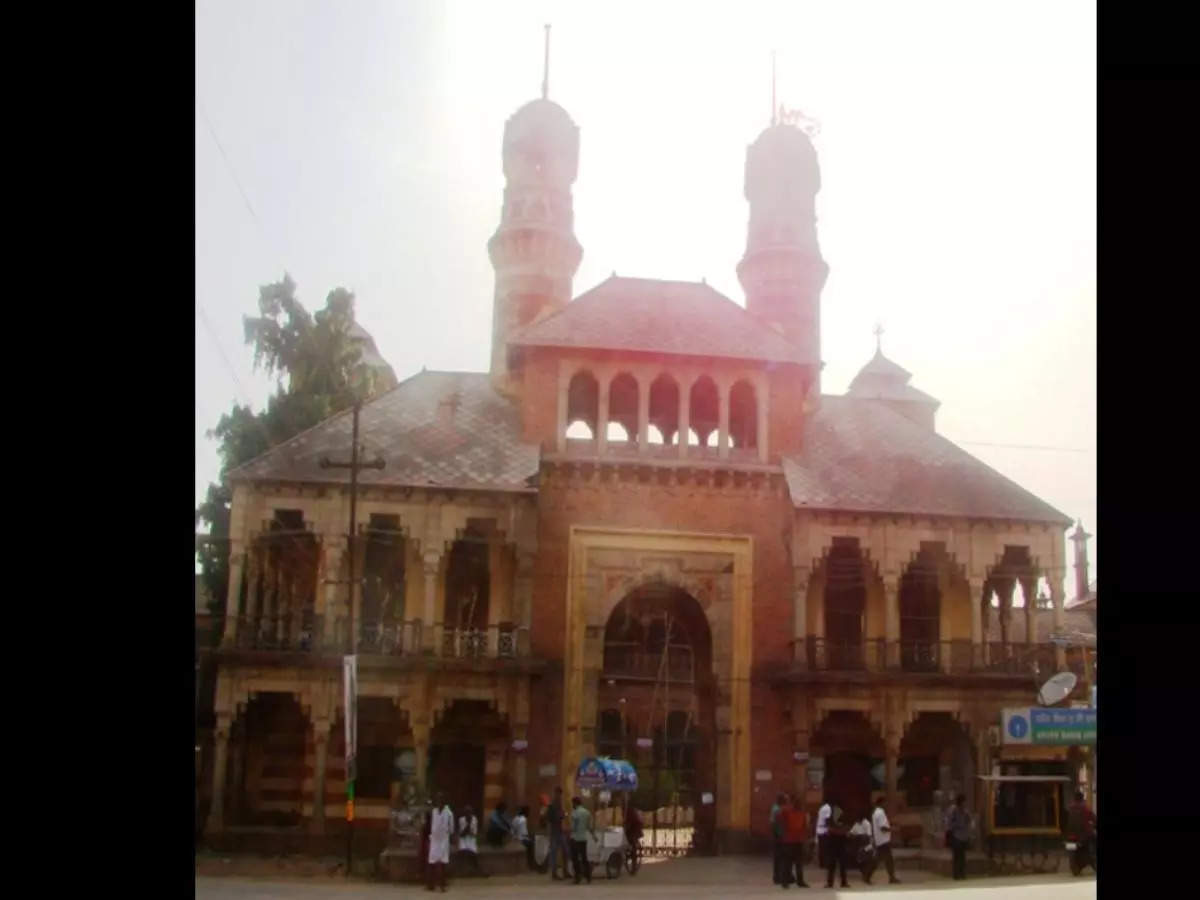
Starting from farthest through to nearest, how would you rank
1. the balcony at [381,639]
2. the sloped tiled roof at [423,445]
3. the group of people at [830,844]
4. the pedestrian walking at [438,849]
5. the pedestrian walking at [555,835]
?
the sloped tiled roof at [423,445]
the balcony at [381,639]
the pedestrian walking at [555,835]
the group of people at [830,844]
the pedestrian walking at [438,849]

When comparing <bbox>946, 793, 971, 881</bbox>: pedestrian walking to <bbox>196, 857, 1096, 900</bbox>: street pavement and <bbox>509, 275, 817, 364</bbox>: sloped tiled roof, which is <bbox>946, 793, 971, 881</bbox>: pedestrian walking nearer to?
<bbox>196, 857, 1096, 900</bbox>: street pavement

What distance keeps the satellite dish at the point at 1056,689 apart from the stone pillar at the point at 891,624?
339 centimetres

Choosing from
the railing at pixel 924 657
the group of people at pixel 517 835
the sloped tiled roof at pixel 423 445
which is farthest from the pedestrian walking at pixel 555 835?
the sloped tiled roof at pixel 423 445

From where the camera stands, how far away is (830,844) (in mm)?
21906

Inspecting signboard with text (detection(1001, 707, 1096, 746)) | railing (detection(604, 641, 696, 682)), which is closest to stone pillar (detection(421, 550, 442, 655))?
signboard with text (detection(1001, 707, 1096, 746))

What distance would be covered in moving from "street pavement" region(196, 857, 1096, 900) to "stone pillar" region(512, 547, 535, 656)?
5157 mm

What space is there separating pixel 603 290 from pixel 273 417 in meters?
8.64

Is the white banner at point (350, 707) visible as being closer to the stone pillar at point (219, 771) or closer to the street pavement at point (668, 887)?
the street pavement at point (668, 887)

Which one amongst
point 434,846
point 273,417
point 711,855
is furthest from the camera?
point 273,417

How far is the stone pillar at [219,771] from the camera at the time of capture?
24719 mm

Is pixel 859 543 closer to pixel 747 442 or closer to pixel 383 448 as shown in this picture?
pixel 747 442

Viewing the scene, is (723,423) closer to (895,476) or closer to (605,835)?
(895,476)

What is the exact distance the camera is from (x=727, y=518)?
92.5 feet
